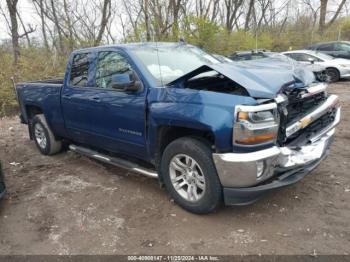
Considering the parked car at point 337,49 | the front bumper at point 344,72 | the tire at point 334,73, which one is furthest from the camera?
the parked car at point 337,49

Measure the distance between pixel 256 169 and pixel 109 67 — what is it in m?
2.45

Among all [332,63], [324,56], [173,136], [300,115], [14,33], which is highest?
[14,33]

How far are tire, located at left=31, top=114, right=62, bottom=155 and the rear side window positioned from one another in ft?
3.99

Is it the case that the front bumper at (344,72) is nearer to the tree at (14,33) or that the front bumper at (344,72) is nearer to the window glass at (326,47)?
the window glass at (326,47)

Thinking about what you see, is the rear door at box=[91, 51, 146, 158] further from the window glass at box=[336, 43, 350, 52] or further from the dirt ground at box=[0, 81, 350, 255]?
the window glass at box=[336, 43, 350, 52]

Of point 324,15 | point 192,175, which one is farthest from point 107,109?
point 324,15

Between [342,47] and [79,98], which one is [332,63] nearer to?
[342,47]

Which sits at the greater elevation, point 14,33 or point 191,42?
point 14,33

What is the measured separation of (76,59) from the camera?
5301 mm

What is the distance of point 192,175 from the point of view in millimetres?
3719

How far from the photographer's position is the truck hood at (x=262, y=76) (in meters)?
3.32

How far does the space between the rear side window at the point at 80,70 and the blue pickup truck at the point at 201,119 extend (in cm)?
2

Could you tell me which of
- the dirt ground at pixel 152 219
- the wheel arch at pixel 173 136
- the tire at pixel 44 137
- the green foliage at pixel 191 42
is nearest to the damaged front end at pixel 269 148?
the wheel arch at pixel 173 136

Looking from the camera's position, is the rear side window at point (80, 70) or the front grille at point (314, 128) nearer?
the front grille at point (314, 128)
